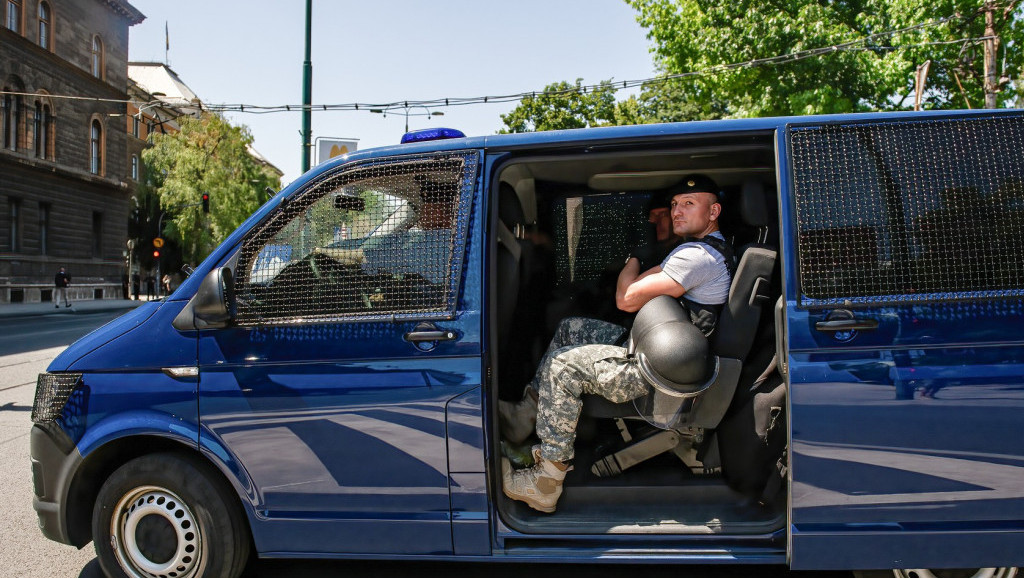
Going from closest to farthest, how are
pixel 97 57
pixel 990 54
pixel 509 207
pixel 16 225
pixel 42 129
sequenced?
pixel 509 207 < pixel 990 54 < pixel 16 225 < pixel 42 129 < pixel 97 57

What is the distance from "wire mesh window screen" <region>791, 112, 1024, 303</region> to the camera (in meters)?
2.62

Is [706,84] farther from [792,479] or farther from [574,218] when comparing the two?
[792,479]

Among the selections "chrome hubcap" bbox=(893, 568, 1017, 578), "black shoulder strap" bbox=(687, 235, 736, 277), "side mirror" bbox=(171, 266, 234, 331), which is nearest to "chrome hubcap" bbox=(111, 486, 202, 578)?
"side mirror" bbox=(171, 266, 234, 331)

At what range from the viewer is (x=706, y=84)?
16.6 m

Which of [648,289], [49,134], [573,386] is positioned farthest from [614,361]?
[49,134]

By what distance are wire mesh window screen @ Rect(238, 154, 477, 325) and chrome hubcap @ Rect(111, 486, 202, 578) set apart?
0.90m

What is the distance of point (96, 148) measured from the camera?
36.7 m

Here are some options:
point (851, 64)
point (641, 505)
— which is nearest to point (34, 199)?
point (851, 64)

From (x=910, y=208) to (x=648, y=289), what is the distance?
113 centimetres

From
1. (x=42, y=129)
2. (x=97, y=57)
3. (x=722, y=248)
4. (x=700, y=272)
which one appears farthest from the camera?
(x=97, y=57)

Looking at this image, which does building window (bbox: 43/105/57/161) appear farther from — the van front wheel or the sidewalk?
the van front wheel

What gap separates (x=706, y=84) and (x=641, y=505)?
15448 mm

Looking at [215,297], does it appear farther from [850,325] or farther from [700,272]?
[850,325]

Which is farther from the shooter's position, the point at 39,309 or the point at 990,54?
the point at 39,309
